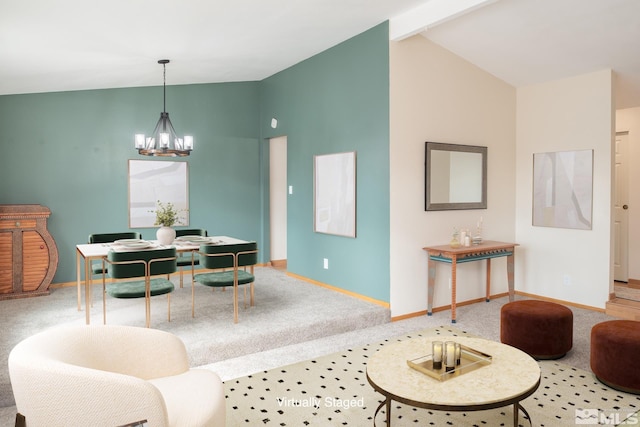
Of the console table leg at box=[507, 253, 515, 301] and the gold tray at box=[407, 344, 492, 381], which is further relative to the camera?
the console table leg at box=[507, 253, 515, 301]

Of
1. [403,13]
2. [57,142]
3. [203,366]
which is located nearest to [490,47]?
[403,13]

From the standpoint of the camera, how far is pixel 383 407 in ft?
9.40

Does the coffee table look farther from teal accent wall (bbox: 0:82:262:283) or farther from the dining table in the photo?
teal accent wall (bbox: 0:82:262:283)

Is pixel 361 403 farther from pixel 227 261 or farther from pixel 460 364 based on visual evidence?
pixel 227 261

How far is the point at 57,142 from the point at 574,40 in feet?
18.6

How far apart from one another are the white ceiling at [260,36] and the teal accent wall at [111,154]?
0.33 m

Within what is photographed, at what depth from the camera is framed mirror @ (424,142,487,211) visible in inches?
191

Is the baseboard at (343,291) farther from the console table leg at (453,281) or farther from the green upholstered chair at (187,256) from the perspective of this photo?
the green upholstered chair at (187,256)

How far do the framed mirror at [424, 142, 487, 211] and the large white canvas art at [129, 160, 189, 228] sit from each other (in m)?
3.33

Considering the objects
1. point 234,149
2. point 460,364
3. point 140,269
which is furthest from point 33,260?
point 460,364

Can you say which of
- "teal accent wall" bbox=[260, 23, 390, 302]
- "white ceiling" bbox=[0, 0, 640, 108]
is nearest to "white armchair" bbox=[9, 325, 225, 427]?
"white ceiling" bbox=[0, 0, 640, 108]

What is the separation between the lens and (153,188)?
6.12 meters

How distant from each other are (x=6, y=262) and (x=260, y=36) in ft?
11.7

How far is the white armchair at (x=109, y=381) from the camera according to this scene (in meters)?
1.70
